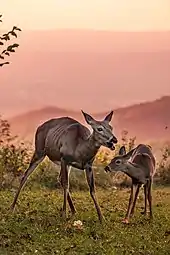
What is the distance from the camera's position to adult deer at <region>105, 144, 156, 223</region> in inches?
273

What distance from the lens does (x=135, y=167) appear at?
7016mm

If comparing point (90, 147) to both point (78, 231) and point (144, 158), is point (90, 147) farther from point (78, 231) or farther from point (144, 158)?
point (144, 158)

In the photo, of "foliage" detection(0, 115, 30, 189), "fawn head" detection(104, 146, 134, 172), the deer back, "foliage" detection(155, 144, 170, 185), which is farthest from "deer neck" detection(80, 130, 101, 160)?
"foliage" detection(155, 144, 170, 185)

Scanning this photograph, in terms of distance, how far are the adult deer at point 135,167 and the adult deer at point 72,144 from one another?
387 mm

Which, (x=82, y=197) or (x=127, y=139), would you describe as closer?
(x=82, y=197)

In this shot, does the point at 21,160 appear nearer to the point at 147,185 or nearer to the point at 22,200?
the point at 22,200

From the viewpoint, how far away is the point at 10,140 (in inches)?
355

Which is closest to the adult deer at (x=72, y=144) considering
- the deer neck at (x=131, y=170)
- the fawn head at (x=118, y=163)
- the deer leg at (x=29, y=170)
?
the deer leg at (x=29, y=170)

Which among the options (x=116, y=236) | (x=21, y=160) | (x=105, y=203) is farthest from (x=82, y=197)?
(x=116, y=236)

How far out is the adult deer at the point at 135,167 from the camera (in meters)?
6.93

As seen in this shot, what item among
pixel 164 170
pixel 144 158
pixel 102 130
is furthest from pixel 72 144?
pixel 164 170

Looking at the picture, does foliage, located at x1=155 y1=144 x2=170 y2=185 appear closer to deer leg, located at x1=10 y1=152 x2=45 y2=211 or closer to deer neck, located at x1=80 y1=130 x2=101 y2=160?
deer leg, located at x1=10 y1=152 x2=45 y2=211

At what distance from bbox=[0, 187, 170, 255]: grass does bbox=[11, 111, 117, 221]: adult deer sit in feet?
0.66

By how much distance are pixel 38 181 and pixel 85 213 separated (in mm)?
2333
